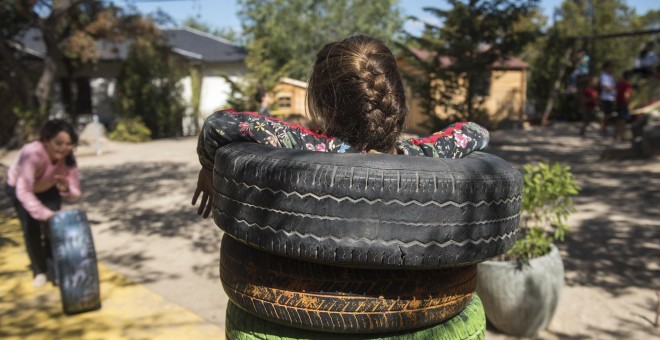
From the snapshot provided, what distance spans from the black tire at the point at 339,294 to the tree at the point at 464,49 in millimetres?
8752

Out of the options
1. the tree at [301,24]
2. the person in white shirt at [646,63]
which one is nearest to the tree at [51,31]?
the tree at [301,24]

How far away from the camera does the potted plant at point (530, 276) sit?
3.69 meters

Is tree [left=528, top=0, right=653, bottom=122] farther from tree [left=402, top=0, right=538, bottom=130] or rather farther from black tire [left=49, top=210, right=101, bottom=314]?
black tire [left=49, top=210, right=101, bottom=314]

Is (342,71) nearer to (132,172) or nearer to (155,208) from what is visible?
(155,208)

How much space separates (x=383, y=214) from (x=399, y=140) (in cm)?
46

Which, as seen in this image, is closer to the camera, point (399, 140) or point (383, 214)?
point (383, 214)

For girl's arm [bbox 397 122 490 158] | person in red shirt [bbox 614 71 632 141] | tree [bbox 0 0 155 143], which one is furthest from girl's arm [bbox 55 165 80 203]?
tree [bbox 0 0 155 143]

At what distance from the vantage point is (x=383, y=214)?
1.44m

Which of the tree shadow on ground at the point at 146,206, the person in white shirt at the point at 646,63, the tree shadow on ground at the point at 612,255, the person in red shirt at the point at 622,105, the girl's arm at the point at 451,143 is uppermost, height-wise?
the person in white shirt at the point at 646,63

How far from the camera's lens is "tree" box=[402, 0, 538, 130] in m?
10.2

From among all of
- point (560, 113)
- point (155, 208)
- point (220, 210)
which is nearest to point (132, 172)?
point (155, 208)

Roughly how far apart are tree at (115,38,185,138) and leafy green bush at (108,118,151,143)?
0.49 metres

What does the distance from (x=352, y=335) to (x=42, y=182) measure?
371cm

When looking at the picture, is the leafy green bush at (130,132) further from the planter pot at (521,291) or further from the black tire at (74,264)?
the planter pot at (521,291)
